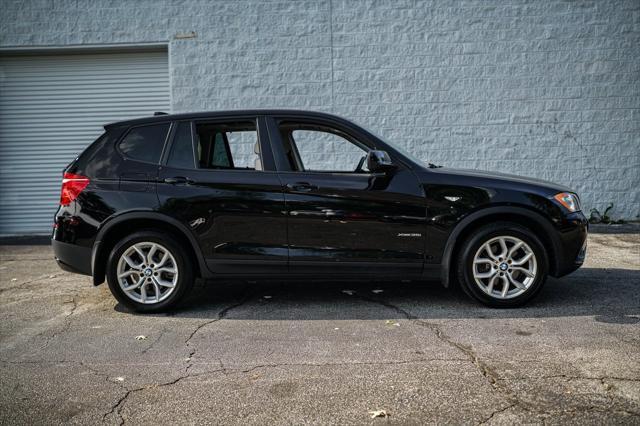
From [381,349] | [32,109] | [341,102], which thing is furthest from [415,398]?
[32,109]

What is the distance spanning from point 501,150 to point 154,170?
6985 mm

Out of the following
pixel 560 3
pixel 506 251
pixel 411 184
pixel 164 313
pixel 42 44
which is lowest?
pixel 164 313

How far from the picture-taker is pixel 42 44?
10.2m

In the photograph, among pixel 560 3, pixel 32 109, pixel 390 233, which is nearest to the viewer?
pixel 390 233

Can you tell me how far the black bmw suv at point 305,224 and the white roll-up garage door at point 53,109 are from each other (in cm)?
585

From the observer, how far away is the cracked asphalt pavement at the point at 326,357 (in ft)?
9.88

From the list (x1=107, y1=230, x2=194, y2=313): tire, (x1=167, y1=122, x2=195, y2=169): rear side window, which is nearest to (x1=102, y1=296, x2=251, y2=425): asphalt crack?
(x1=107, y1=230, x2=194, y2=313): tire

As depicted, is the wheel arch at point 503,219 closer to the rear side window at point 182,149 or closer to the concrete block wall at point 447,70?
the rear side window at point 182,149

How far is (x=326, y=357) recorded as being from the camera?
3818mm

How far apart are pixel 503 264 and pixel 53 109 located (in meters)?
9.10

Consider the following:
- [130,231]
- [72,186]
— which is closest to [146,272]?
[130,231]

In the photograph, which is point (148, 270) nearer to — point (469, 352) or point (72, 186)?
point (72, 186)

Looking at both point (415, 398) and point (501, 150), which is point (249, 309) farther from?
point (501, 150)

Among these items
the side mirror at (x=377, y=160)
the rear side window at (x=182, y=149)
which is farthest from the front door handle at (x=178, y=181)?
the side mirror at (x=377, y=160)
